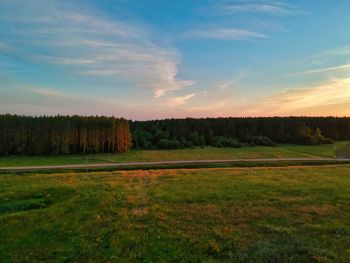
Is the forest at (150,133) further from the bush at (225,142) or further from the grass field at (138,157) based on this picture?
the grass field at (138,157)

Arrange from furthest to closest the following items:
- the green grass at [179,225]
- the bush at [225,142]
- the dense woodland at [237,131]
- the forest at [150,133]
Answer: the dense woodland at [237,131] → the bush at [225,142] → the forest at [150,133] → the green grass at [179,225]

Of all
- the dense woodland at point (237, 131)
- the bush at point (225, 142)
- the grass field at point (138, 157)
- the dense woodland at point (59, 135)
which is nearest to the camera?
the grass field at point (138, 157)

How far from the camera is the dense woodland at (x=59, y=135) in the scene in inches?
2881

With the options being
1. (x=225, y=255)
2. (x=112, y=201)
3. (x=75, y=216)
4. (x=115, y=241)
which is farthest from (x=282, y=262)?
(x=112, y=201)

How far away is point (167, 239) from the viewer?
11500 mm

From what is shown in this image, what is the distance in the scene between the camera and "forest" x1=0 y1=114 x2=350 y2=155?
73875mm

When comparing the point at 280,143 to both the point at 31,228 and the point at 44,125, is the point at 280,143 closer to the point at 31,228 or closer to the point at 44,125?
the point at 44,125

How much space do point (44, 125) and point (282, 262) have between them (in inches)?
3004

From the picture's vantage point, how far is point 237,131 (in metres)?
115

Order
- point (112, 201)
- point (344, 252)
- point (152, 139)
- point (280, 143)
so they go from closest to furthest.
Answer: point (344, 252) < point (112, 201) < point (152, 139) < point (280, 143)

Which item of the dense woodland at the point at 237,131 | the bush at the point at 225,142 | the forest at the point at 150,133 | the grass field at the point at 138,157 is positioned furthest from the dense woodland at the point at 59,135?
the bush at the point at 225,142

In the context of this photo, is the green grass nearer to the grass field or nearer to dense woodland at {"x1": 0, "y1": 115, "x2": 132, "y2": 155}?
the grass field

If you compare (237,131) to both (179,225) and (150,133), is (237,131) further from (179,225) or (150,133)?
(179,225)

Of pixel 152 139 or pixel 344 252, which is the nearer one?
pixel 344 252
